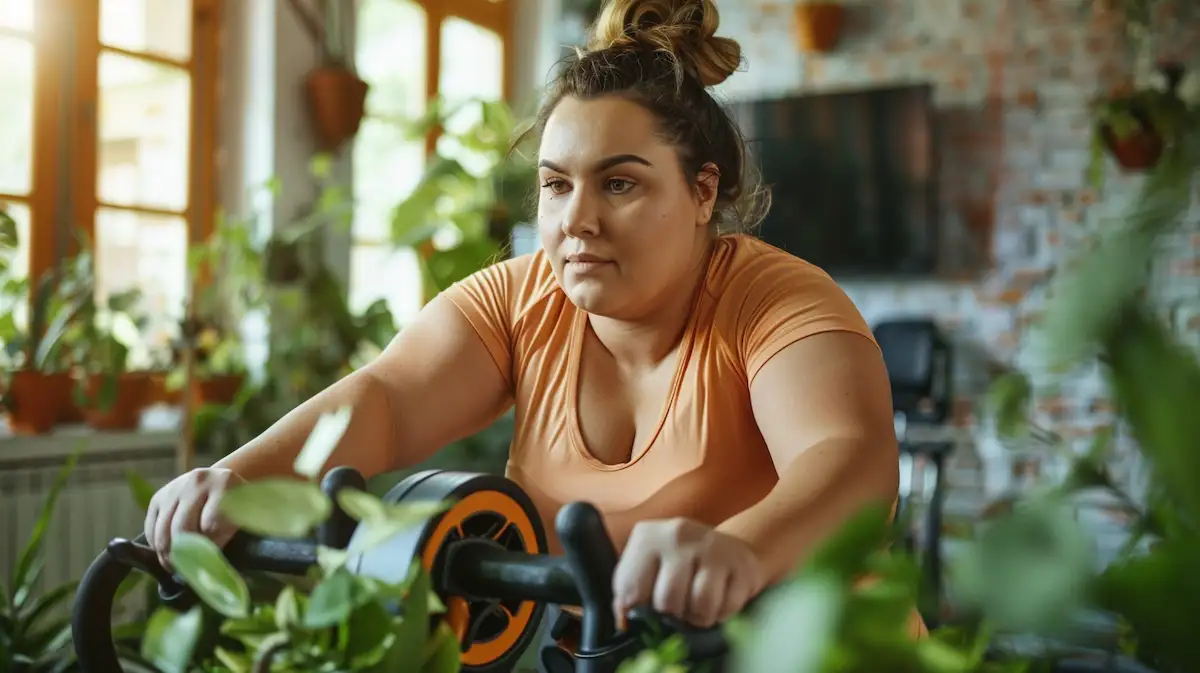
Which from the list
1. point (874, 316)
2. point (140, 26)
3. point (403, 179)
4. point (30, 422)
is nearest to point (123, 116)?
point (140, 26)

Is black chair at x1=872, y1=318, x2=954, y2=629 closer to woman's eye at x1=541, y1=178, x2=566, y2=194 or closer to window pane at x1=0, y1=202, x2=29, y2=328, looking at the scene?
window pane at x1=0, y1=202, x2=29, y2=328

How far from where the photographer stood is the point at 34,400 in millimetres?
2936

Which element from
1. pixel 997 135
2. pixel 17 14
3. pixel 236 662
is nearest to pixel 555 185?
pixel 236 662

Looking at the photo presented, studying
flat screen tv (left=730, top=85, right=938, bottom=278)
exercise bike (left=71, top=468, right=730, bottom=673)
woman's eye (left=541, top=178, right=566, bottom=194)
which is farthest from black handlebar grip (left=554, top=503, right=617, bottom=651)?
flat screen tv (left=730, top=85, right=938, bottom=278)

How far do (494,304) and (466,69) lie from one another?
412 cm

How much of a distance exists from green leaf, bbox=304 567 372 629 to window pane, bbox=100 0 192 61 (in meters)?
3.45

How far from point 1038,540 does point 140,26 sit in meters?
3.81

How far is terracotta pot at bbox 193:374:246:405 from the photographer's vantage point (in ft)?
11.3

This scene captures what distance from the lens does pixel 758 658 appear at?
0.26 metres

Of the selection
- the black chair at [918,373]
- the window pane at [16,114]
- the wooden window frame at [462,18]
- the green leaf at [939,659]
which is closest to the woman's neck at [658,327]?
the green leaf at [939,659]

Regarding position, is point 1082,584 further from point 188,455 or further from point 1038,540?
point 188,455

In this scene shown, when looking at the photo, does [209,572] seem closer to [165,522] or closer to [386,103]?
[165,522]

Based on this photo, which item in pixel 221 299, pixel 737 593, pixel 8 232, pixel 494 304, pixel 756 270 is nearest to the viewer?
pixel 737 593

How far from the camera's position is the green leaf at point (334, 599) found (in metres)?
0.41
